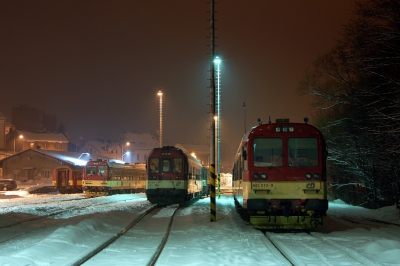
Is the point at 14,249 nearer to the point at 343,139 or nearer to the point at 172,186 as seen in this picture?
the point at 172,186

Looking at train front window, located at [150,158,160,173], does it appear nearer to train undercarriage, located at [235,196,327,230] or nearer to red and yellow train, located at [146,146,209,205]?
red and yellow train, located at [146,146,209,205]

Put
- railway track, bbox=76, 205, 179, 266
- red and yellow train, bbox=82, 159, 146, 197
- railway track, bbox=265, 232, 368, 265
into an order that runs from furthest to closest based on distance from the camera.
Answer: red and yellow train, bbox=82, 159, 146, 197 → railway track, bbox=76, 205, 179, 266 → railway track, bbox=265, 232, 368, 265

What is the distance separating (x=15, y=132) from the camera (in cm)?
10212

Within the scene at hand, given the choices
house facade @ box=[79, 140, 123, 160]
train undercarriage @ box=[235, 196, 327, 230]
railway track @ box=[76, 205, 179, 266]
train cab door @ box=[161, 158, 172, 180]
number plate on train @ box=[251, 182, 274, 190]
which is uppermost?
house facade @ box=[79, 140, 123, 160]

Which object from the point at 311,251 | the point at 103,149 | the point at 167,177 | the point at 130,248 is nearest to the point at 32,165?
the point at 167,177

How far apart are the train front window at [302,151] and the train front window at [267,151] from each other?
30 cm

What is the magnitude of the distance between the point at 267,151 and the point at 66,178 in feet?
138

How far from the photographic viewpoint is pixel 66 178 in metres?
52.7

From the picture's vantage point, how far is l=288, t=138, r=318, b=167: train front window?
14.2 meters

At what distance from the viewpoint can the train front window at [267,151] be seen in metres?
14.2

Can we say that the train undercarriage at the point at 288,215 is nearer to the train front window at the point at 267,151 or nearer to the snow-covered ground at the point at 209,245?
the snow-covered ground at the point at 209,245

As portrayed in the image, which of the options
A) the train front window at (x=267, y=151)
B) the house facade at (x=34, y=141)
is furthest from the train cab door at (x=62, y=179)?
the house facade at (x=34, y=141)

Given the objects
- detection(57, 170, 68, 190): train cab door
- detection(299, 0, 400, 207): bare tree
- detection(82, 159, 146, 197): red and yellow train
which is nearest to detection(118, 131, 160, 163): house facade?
detection(57, 170, 68, 190): train cab door

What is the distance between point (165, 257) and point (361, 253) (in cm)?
410
